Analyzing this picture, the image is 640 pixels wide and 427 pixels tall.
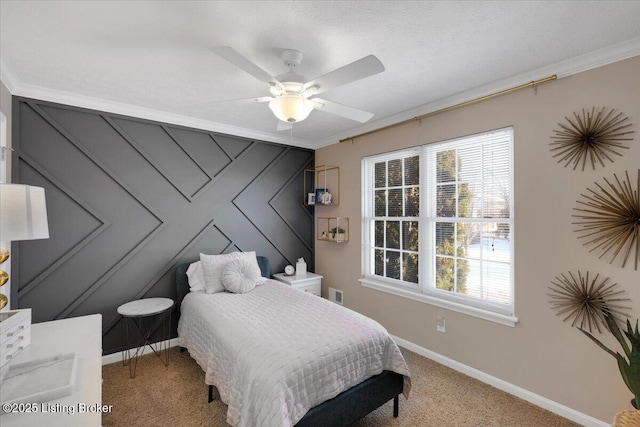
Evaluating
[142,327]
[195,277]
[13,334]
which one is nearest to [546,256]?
[195,277]

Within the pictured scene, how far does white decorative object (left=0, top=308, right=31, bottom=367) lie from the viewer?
51.9 inches

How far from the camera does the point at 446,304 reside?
277 centimetres

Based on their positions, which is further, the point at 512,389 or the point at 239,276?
the point at 239,276

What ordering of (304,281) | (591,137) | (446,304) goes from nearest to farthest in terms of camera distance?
(591,137), (446,304), (304,281)

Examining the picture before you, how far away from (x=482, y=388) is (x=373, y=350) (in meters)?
1.21

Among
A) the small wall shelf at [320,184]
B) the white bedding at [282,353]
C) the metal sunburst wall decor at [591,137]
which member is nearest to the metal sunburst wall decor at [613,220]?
the metal sunburst wall decor at [591,137]

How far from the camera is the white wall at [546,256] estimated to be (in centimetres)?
189

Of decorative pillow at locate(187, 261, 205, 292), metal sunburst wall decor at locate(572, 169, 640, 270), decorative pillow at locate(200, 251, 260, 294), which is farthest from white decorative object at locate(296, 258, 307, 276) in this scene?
metal sunburst wall decor at locate(572, 169, 640, 270)

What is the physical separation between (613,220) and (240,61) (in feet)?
8.15

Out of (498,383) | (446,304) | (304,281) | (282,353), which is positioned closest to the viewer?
(282,353)

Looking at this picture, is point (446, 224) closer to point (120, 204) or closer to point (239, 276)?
point (239, 276)

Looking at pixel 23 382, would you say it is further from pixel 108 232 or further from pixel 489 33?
pixel 489 33

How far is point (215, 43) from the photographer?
1.82 m

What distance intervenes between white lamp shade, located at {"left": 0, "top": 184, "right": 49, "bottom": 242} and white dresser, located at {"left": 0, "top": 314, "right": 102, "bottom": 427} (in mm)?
582
